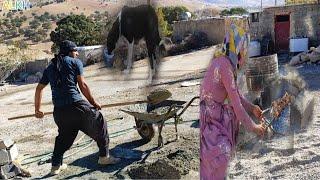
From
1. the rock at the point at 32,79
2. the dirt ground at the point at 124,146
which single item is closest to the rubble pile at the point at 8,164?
the dirt ground at the point at 124,146

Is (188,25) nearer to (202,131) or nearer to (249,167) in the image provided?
(249,167)

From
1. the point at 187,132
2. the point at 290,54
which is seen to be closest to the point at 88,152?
the point at 187,132

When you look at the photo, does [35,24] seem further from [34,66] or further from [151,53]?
[151,53]

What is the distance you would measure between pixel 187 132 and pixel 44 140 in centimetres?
254

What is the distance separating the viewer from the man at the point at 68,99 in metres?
6.18

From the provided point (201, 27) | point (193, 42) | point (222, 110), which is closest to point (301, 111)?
point (222, 110)

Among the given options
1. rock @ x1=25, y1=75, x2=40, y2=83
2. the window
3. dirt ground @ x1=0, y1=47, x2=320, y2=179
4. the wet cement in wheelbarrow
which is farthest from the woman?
rock @ x1=25, y1=75, x2=40, y2=83

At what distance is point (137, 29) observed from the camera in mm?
4535

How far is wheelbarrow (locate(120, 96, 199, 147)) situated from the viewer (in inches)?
289

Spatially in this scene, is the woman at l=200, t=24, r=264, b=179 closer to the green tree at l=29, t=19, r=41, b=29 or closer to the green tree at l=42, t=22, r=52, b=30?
the green tree at l=42, t=22, r=52, b=30

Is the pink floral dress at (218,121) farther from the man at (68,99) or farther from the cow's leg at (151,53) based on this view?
the man at (68,99)

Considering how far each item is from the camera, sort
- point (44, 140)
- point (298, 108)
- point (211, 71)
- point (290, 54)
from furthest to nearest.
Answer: point (290, 54) → point (44, 140) → point (298, 108) → point (211, 71)

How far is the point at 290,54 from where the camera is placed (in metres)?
18.5

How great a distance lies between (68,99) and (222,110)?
2.66 m
